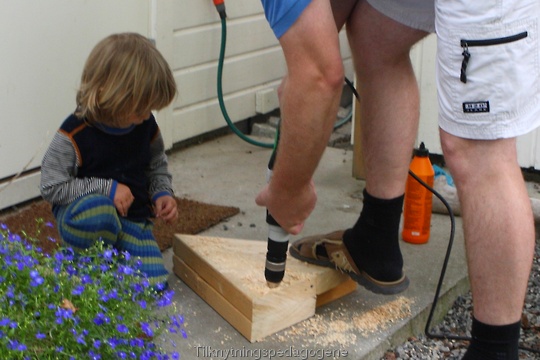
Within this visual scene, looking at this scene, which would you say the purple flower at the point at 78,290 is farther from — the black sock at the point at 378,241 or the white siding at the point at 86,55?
the white siding at the point at 86,55

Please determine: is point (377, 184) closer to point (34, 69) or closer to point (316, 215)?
point (316, 215)

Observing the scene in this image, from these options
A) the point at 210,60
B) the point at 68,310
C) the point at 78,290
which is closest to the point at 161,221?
the point at 210,60

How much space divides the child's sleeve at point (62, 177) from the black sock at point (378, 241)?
2.70 ft

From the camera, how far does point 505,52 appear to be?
2043 millimetres

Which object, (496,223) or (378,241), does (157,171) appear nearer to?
(378,241)

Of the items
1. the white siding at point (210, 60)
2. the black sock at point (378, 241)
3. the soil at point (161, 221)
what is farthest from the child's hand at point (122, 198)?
the white siding at point (210, 60)

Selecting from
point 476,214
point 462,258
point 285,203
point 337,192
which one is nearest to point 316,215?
point 337,192

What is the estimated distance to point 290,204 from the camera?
Result: 2.38 meters

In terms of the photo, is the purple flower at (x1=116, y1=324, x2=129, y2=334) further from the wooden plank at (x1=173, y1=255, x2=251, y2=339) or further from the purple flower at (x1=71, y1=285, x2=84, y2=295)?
the wooden plank at (x1=173, y1=255, x2=251, y2=339)

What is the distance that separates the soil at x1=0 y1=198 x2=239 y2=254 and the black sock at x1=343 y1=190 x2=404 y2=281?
0.83m

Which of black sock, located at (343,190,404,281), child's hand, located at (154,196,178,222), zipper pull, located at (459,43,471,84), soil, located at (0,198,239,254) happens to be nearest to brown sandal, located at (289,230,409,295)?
black sock, located at (343,190,404,281)

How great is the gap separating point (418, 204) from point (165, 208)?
3.19ft

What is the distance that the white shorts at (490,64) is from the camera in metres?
2.04

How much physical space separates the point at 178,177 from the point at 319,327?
63.8 inches
